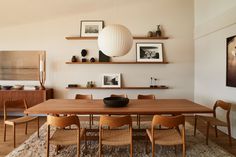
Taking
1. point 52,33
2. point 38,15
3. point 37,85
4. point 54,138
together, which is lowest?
point 54,138

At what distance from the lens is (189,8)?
16.9ft

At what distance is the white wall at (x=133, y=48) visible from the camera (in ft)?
16.7

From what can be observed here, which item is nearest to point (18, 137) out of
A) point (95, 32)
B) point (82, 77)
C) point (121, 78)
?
point (82, 77)

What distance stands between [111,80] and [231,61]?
284 centimetres

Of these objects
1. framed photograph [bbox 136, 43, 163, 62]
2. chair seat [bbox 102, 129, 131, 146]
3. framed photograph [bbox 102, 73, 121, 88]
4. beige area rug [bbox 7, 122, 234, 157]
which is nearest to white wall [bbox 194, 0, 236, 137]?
beige area rug [bbox 7, 122, 234, 157]

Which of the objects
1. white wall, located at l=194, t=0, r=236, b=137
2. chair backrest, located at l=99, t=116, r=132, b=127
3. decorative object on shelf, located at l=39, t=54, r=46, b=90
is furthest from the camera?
decorative object on shelf, located at l=39, t=54, r=46, b=90

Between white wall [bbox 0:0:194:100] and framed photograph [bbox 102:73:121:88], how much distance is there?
0.12m

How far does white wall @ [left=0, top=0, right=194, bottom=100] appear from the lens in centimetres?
509

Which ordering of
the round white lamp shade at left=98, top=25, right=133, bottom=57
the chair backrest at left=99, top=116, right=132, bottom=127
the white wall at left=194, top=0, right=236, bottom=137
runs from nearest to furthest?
the chair backrest at left=99, top=116, right=132, bottom=127, the round white lamp shade at left=98, top=25, right=133, bottom=57, the white wall at left=194, top=0, right=236, bottom=137

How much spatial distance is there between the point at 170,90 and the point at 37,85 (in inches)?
144

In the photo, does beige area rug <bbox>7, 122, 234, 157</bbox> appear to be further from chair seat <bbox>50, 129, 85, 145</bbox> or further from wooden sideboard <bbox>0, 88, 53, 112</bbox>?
wooden sideboard <bbox>0, 88, 53, 112</bbox>

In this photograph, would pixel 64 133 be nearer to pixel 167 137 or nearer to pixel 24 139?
pixel 24 139

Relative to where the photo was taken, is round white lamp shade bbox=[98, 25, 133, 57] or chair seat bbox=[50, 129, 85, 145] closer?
chair seat bbox=[50, 129, 85, 145]

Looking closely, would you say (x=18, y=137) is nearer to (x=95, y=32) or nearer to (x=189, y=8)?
(x=95, y=32)
